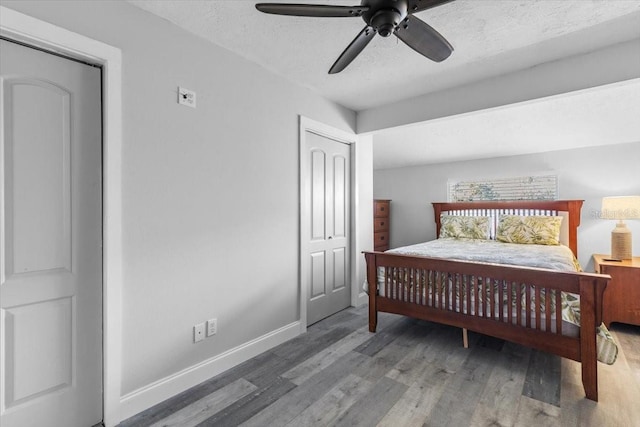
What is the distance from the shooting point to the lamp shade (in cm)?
303

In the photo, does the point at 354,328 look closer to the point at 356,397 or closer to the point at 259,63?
the point at 356,397

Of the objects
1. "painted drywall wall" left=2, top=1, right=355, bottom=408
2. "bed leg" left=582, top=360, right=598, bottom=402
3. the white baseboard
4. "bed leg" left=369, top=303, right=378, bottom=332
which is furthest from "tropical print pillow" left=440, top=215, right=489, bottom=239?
the white baseboard

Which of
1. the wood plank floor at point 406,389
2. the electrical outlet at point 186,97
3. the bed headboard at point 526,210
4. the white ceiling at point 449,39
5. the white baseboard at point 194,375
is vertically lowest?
the wood plank floor at point 406,389

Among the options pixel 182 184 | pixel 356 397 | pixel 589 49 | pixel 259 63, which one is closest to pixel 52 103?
pixel 182 184

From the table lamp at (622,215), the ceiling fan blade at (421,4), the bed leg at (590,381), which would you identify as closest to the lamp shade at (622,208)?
the table lamp at (622,215)

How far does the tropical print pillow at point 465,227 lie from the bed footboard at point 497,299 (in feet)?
6.65

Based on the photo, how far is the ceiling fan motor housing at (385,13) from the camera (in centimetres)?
131

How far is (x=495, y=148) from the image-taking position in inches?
169

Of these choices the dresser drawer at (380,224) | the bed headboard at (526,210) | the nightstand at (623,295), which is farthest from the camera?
the dresser drawer at (380,224)

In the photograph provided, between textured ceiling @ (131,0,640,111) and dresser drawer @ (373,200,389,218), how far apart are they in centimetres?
277

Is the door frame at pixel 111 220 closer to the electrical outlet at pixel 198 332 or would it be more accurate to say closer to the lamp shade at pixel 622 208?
the electrical outlet at pixel 198 332

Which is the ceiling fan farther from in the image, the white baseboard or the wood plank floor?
the white baseboard

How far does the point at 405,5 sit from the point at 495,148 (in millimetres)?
3638

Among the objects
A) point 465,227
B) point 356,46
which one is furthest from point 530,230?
point 356,46
